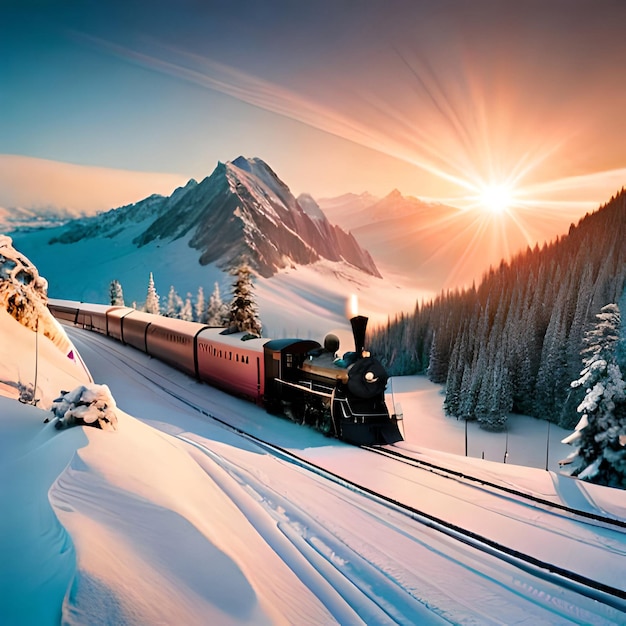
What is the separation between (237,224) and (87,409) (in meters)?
102

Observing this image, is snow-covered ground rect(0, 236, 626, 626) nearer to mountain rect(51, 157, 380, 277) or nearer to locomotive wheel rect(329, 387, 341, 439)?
locomotive wheel rect(329, 387, 341, 439)

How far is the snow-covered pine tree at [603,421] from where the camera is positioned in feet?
51.4

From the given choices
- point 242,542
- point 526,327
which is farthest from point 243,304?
point 526,327

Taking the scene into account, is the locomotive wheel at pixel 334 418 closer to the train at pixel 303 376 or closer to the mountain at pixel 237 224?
the train at pixel 303 376

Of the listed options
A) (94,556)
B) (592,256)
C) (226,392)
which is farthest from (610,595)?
(592,256)

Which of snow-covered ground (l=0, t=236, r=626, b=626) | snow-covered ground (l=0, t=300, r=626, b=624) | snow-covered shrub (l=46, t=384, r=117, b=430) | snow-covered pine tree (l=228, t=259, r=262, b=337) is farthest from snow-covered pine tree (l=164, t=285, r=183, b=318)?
snow-covered shrub (l=46, t=384, r=117, b=430)

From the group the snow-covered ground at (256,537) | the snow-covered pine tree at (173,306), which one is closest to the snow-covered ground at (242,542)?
the snow-covered ground at (256,537)

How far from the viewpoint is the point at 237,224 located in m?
107

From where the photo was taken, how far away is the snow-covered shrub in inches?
314

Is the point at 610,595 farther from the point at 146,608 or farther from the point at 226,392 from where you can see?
the point at 226,392

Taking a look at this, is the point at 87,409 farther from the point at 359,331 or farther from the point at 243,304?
the point at 243,304

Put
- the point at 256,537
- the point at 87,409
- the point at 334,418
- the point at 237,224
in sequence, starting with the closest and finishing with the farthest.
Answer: the point at 256,537
the point at 87,409
the point at 334,418
the point at 237,224

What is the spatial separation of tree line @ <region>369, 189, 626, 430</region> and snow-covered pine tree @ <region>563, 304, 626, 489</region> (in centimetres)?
1677

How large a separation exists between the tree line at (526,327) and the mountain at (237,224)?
48.2 meters
